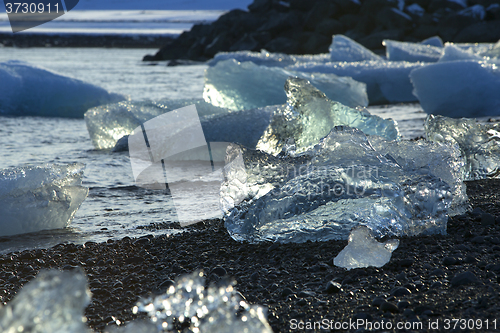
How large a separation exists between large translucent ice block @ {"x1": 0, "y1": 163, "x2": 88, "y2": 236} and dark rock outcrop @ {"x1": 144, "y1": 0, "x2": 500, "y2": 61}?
17138 millimetres

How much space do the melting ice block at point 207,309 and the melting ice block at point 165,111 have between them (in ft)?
9.86

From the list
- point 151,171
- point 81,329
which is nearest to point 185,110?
point 151,171

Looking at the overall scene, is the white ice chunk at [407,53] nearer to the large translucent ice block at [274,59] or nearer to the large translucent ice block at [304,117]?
the large translucent ice block at [274,59]

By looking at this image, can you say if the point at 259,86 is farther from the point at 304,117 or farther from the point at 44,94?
the point at 44,94

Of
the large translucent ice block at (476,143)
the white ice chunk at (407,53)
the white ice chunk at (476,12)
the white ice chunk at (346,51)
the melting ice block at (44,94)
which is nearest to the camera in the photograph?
the large translucent ice block at (476,143)

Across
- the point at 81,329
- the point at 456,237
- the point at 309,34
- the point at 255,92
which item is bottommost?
the point at 309,34

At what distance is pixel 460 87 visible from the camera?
584 centimetres

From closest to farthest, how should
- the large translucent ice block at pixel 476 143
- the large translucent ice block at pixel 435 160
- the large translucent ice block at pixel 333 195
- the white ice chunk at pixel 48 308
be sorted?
the white ice chunk at pixel 48 308 < the large translucent ice block at pixel 333 195 < the large translucent ice block at pixel 435 160 < the large translucent ice block at pixel 476 143

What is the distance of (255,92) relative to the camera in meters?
6.01

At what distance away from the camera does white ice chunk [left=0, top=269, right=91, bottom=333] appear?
2.47 ft

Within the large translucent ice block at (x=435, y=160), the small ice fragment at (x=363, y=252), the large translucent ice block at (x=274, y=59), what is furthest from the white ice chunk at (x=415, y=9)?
the small ice fragment at (x=363, y=252)

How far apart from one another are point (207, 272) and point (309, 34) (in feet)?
65.5

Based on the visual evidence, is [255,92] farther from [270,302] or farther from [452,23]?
[452,23]

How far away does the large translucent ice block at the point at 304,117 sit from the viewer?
3447 millimetres
